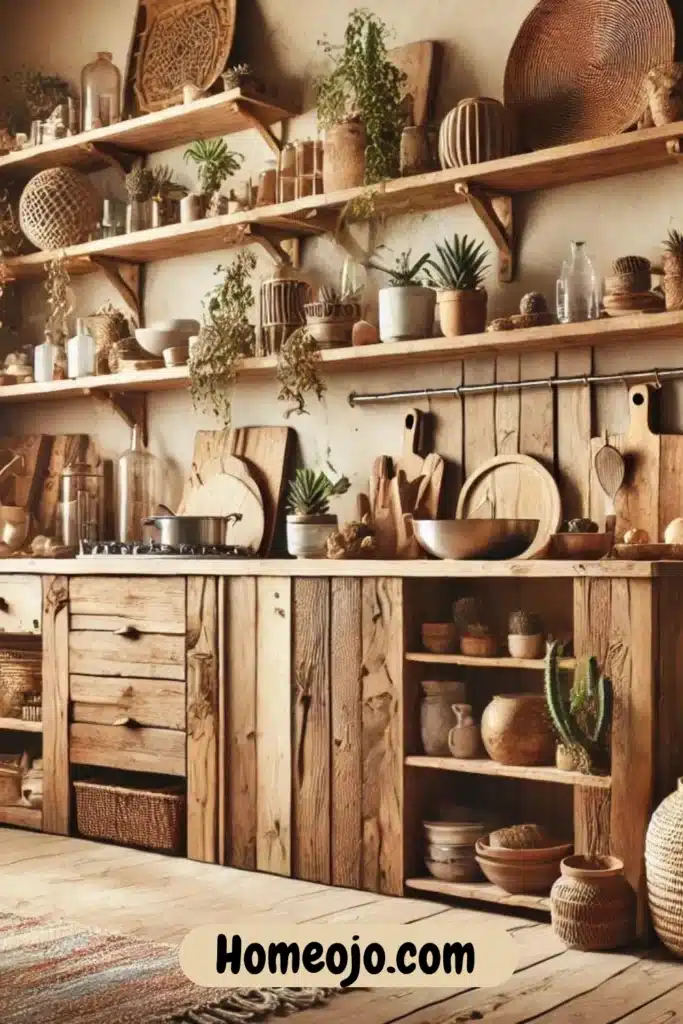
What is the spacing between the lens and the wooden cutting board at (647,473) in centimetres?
383

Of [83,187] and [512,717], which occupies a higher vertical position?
[83,187]

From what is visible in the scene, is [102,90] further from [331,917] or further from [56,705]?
[331,917]

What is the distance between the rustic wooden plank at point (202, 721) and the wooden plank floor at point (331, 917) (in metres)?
0.10

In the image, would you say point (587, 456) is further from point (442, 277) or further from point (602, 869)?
point (602, 869)

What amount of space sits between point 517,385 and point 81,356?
1793mm

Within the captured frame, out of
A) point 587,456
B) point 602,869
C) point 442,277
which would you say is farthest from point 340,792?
point 442,277

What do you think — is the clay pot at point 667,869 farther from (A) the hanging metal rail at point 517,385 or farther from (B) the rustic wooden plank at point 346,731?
(A) the hanging metal rail at point 517,385

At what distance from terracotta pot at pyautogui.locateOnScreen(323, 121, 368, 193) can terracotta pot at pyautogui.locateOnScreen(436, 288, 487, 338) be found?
1.79 ft

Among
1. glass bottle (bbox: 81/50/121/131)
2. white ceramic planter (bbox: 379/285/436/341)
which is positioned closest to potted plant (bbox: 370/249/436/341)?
white ceramic planter (bbox: 379/285/436/341)

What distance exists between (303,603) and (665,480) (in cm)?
109

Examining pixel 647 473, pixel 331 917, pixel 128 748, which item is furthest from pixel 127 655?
pixel 647 473

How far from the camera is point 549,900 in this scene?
3502 millimetres

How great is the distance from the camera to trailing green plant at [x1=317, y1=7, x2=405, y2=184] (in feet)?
14.2

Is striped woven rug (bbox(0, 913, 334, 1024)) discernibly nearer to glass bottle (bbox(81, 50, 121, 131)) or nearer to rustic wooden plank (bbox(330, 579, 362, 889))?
rustic wooden plank (bbox(330, 579, 362, 889))
